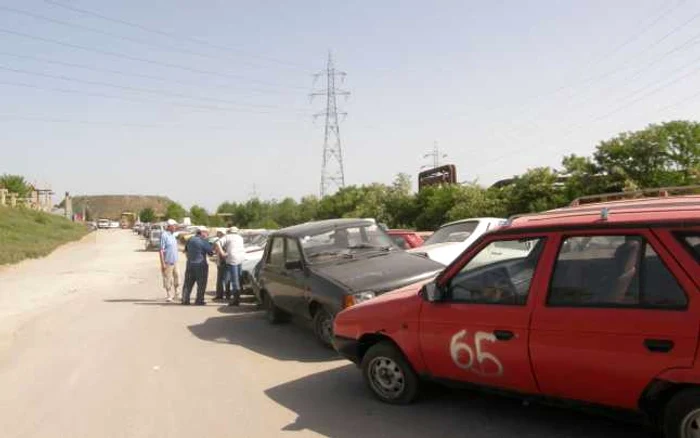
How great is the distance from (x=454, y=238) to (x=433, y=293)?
25.7ft

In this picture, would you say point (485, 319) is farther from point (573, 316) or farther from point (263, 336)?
point (263, 336)

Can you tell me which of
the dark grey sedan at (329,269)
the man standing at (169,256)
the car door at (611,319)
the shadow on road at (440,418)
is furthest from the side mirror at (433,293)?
the man standing at (169,256)

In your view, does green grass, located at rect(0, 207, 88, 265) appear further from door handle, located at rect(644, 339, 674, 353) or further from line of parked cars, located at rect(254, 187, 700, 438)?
door handle, located at rect(644, 339, 674, 353)

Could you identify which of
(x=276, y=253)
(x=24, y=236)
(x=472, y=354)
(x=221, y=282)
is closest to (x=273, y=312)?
(x=276, y=253)

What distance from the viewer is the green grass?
33300 mm

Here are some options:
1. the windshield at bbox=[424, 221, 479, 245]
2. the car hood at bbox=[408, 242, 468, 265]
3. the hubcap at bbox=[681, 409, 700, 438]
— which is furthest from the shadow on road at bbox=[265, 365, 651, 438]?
the windshield at bbox=[424, 221, 479, 245]

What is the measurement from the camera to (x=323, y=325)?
8336mm

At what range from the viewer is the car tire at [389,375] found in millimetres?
5688

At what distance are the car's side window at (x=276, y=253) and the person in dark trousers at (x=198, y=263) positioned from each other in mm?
3647

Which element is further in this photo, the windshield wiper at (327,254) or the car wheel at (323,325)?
the windshield wiper at (327,254)

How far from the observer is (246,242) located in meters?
22.2

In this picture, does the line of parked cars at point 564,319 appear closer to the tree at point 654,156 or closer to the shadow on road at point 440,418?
the shadow on road at point 440,418

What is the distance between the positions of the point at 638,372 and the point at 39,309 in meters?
14.1

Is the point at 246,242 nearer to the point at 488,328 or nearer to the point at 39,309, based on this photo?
the point at 39,309
